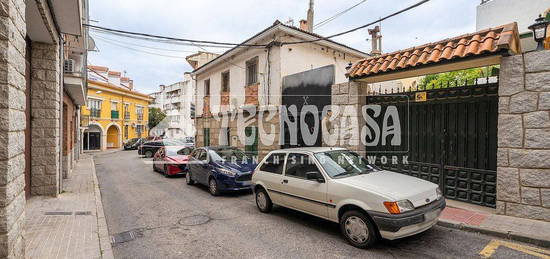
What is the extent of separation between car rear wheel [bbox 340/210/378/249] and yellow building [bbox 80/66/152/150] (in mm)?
30722

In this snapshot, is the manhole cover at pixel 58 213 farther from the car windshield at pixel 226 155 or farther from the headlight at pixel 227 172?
the car windshield at pixel 226 155

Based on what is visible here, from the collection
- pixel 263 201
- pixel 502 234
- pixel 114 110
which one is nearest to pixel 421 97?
pixel 502 234

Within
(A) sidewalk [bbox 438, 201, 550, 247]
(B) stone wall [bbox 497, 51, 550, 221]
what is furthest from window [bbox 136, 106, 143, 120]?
(B) stone wall [bbox 497, 51, 550, 221]

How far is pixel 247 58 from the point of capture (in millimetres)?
13414

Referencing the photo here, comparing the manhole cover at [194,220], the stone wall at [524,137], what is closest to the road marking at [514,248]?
the stone wall at [524,137]

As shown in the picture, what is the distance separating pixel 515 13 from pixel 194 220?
1315 cm

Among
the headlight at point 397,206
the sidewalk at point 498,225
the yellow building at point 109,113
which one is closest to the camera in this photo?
the headlight at point 397,206

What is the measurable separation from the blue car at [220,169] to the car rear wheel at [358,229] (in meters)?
4.01

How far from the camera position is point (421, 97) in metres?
7.01

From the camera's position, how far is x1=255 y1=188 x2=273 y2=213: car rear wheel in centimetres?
624

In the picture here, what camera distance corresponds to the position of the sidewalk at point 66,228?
412cm

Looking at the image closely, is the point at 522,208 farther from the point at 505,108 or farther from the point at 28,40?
the point at 28,40

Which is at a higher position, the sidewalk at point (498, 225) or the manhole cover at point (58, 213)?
the sidewalk at point (498, 225)

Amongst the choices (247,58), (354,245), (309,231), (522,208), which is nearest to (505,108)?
(522,208)
